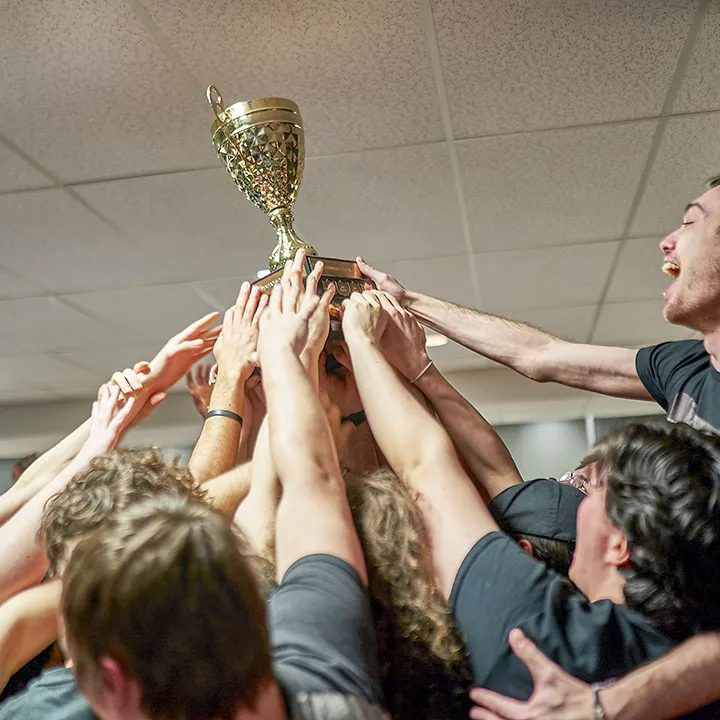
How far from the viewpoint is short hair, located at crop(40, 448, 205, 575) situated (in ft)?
2.44

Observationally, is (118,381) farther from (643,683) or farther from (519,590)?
(643,683)

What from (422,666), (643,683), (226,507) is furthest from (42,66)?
(643,683)

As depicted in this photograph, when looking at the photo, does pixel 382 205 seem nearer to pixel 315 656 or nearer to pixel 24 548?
pixel 24 548

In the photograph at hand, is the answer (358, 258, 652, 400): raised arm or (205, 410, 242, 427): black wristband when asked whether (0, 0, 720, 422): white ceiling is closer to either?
(358, 258, 652, 400): raised arm

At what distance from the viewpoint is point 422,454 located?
838 mm

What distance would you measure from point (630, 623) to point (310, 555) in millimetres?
360

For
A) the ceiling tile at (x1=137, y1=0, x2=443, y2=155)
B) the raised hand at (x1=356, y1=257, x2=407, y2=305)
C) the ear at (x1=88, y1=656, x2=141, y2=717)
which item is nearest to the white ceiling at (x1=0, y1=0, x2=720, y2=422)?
the ceiling tile at (x1=137, y1=0, x2=443, y2=155)

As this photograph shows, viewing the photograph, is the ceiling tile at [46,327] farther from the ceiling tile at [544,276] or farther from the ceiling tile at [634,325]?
Result: the ceiling tile at [634,325]

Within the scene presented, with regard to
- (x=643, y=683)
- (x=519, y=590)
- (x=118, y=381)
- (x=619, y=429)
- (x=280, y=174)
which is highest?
(x=280, y=174)

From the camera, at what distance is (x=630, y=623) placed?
774mm

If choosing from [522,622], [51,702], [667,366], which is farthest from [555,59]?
[51,702]

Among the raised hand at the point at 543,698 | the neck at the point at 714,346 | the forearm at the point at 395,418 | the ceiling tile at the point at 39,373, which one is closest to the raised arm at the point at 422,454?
the forearm at the point at 395,418

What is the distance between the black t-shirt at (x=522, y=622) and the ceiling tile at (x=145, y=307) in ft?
8.71

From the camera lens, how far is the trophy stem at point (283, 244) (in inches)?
46.9
